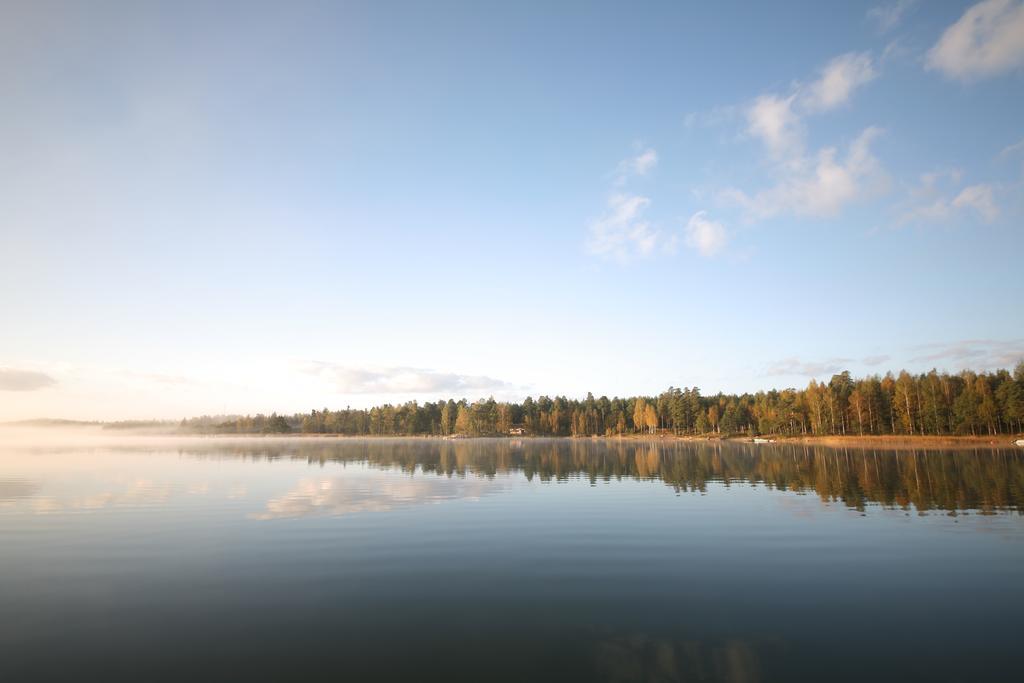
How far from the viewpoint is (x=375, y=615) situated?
16219 millimetres

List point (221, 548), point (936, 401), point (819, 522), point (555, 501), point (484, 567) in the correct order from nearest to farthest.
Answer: point (484, 567), point (221, 548), point (819, 522), point (555, 501), point (936, 401)

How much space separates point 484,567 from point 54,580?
54.8ft

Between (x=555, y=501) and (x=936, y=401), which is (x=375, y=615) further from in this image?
(x=936, y=401)

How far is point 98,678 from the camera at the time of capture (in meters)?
12.1

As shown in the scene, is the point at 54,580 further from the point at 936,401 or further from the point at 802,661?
the point at 936,401

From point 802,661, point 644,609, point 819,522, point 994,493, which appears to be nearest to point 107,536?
point 644,609

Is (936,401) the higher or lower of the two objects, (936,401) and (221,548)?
the higher

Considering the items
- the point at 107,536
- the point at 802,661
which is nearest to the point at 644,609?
the point at 802,661

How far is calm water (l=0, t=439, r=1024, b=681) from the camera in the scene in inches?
515

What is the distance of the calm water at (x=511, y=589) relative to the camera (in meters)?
13.1

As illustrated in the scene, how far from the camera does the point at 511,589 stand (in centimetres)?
1889

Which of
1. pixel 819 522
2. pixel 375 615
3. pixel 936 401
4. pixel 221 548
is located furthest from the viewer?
pixel 936 401

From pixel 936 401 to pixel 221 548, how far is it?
17925 centimetres

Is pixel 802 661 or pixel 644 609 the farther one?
pixel 644 609
